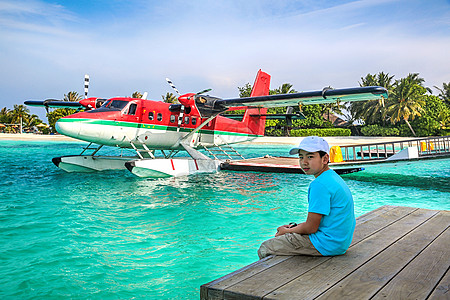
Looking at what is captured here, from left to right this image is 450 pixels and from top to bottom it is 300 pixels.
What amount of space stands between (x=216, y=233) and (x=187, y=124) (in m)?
9.23

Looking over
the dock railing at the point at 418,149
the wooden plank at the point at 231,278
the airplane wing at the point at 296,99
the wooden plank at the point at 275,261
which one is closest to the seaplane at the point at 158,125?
the airplane wing at the point at 296,99

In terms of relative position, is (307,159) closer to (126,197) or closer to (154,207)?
(154,207)

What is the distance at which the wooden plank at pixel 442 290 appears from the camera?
2.07 meters

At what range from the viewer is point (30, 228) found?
19.9 ft

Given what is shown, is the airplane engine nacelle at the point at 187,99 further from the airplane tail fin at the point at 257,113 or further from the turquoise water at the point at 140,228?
the airplane tail fin at the point at 257,113

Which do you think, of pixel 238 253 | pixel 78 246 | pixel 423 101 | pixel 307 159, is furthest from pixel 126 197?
pixel 423 101

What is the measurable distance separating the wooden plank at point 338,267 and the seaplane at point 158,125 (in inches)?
332

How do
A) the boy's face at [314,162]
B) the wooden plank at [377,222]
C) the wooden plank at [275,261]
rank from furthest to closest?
1. the wooden plank at [377,222]
2. the boy's face at [314,162]
3. the wooden plank at [275,261]

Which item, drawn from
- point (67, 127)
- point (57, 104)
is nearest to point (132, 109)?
point (67, 127)

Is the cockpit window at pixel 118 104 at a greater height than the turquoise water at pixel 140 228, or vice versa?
the cockpit window at pixel 118 104

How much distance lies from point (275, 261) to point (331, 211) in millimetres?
599

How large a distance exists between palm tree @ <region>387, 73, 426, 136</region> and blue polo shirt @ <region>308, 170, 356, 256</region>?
47875 millimetres

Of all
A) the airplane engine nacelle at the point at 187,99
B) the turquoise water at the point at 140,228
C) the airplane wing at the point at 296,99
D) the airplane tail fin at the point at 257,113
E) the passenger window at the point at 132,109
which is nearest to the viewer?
the turquoise water at the point at 140,228

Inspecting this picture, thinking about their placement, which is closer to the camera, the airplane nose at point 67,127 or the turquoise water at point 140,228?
the turquoise water at point 140,228
